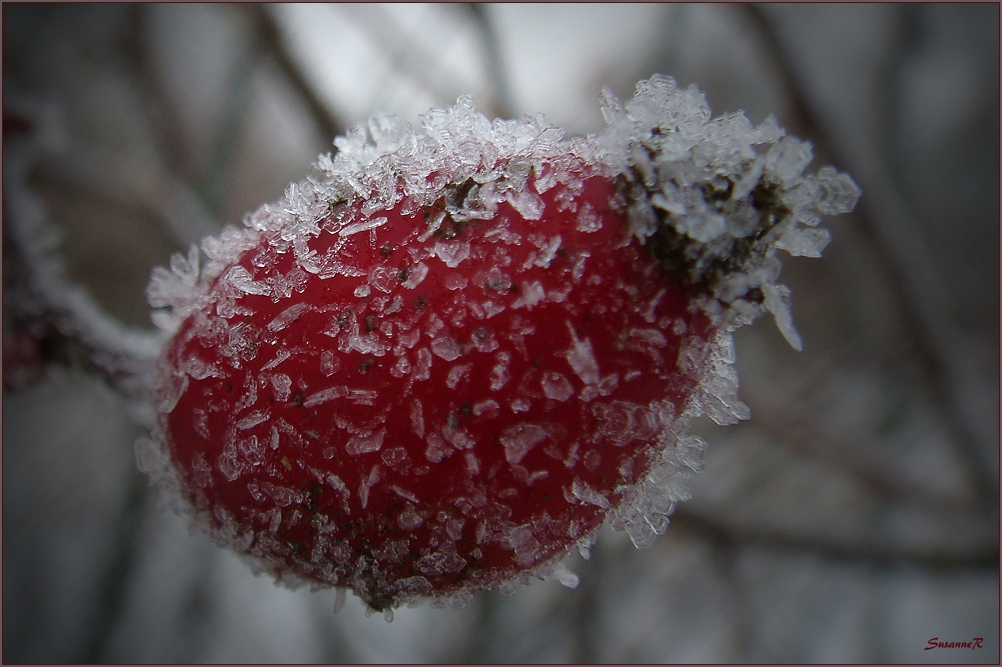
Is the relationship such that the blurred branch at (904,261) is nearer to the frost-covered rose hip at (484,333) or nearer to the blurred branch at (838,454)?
the blurred branch at (838,454)

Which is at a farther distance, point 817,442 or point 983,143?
point 983,143

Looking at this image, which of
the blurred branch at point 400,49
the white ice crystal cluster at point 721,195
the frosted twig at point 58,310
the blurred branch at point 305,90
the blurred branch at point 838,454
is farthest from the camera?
the blurred branch at point 838,454

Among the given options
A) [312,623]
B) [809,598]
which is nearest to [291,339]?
[312,623]

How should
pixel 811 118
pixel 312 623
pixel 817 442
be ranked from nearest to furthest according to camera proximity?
pixel 811 118, pixel 312 623, pixel 817 442

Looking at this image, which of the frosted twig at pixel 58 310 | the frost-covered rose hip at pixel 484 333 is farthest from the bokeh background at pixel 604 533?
the frost-covered rose hip at pixel 484 333

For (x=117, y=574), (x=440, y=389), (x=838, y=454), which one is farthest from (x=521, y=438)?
(x=838, y=454)

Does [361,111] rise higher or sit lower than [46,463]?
higher

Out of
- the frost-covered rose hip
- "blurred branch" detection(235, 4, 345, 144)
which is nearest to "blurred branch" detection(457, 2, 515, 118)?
"blurred branch" detection(235, 4, 345, 144)

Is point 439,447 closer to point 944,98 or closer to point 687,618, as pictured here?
point 687,618
